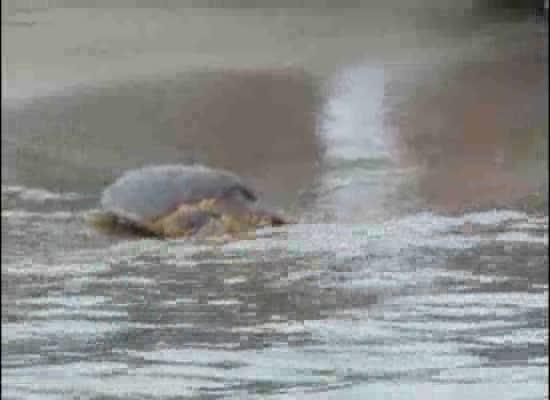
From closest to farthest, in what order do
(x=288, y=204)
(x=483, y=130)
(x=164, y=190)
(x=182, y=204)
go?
(x=182, y=204) → (x=164, y=190) → (x=288, y=204) → (x=483, y=130)

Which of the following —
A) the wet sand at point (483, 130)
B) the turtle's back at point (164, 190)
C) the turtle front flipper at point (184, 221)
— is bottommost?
the turtle front flipper at point (184, 221)

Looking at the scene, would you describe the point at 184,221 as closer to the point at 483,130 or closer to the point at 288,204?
the point at 288,204

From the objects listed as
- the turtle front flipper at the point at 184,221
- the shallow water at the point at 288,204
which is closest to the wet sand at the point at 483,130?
the shallow water at the point at 288,204

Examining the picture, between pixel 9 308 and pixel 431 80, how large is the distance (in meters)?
7.51

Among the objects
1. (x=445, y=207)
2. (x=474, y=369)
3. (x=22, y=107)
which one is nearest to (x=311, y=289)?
(x=474, y=369)

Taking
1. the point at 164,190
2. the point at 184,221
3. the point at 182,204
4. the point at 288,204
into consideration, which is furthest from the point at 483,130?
the point at 184,221

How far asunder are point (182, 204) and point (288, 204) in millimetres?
770

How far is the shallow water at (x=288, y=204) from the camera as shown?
392 cm

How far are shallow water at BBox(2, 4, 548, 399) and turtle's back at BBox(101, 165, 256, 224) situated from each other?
23 cm

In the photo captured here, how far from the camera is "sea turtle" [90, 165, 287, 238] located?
8047 mm

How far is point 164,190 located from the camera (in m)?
8.59

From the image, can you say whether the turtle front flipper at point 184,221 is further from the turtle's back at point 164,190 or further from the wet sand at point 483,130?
the wet sand at point 483,130

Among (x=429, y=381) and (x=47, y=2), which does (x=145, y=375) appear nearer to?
(x=429, y=381)

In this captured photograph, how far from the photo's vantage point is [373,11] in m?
11.0
